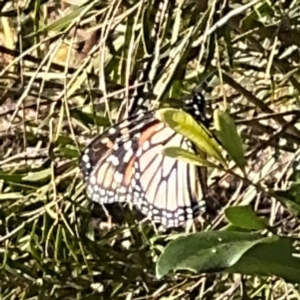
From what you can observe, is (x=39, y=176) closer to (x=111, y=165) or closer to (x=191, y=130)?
(x=111, y=165)

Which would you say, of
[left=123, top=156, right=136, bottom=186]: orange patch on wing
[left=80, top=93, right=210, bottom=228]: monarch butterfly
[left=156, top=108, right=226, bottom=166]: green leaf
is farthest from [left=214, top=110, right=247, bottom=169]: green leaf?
[left=123, top=156, right=136, bottom=186]: orange patch on wing

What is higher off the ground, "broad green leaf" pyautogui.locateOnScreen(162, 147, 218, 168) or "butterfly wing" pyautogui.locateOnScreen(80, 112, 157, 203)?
"broad green leaf" pyautogui.locateOnScreen(162, 147, 218, 168)

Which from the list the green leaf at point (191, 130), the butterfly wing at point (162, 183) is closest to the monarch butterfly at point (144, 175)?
the butterfly wing at point (162, 183)

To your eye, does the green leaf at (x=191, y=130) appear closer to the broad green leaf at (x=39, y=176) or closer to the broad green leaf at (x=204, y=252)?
the broad green leaf at (x=204, y=252)

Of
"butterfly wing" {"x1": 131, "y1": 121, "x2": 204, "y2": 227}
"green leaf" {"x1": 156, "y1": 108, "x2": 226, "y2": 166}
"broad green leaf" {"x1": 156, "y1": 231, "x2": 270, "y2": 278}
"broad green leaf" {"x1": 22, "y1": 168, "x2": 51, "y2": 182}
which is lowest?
"butterfly wing" {"x1": 131, "y1": 121, "x2": 204, "y2": 227}

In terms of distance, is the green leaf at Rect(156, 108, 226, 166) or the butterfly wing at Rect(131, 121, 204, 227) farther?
the butterfly wing at Rect(131, 121, 204, 227)

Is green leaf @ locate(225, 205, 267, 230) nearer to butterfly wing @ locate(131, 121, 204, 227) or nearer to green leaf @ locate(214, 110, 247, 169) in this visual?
green leaf @ locate(214, 110, 247, 169)

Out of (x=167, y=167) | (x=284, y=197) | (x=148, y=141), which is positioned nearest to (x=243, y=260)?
(x=284, y=197)
